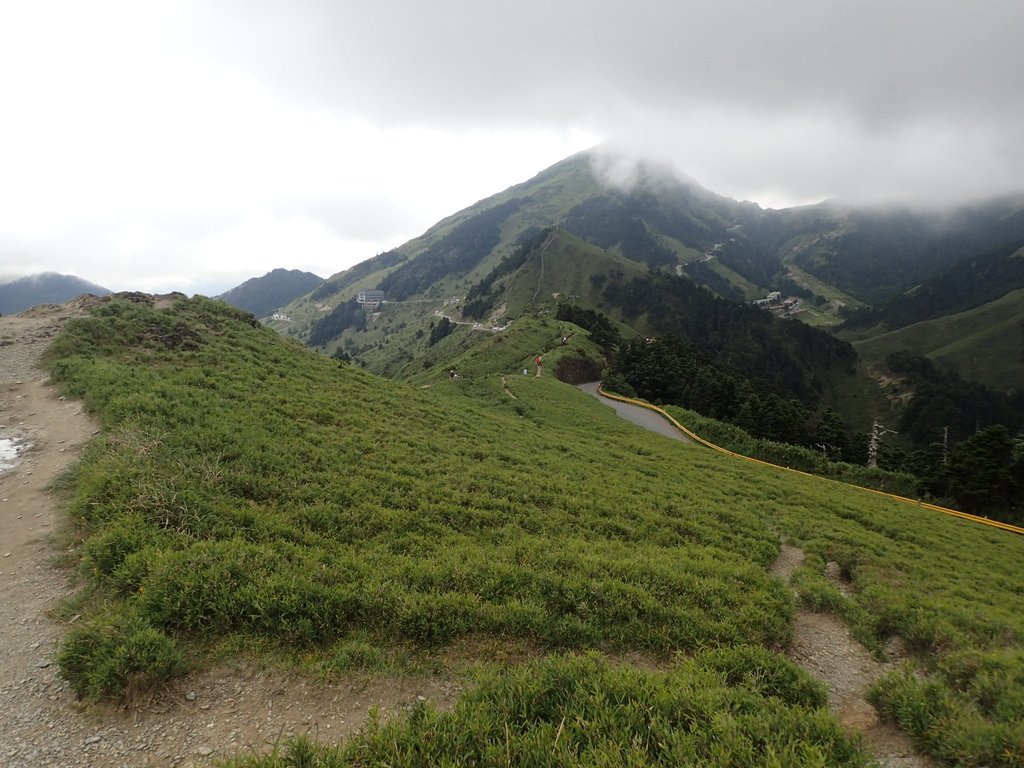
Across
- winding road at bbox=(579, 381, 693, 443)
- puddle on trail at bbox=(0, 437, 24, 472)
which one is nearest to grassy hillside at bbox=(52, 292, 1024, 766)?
puddle on trail at bbox=(0, 437, 24, 472)

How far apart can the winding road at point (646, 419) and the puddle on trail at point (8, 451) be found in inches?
1442

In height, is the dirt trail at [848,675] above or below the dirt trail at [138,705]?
below

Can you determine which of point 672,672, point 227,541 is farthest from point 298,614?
point 672,672

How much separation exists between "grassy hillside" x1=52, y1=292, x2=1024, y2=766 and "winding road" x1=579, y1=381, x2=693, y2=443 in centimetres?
2047

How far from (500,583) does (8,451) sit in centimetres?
1450

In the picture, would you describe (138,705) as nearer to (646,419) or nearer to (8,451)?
(8,451)

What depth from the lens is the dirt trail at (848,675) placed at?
228 inches

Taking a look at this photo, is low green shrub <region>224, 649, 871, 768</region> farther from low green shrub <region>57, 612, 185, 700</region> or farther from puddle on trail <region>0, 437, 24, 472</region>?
puddle on trail <region>0, 437, 24, 472</region>

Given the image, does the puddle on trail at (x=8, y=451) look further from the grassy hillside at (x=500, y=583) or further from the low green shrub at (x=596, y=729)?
the low green shrub at (x=596, y=729)

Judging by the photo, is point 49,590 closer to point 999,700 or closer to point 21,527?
point 21,527

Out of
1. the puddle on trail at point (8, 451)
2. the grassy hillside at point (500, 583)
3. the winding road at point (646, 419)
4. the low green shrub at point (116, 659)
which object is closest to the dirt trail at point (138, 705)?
the low green shrub at point (116, 659)

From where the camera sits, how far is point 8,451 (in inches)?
494

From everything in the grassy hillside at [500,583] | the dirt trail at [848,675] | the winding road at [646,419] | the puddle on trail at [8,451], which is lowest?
the winding road at [646,419]

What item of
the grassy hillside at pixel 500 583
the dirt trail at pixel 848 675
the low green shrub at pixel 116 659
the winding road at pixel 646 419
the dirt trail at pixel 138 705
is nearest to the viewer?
the dirt trail at pixel 138 705
